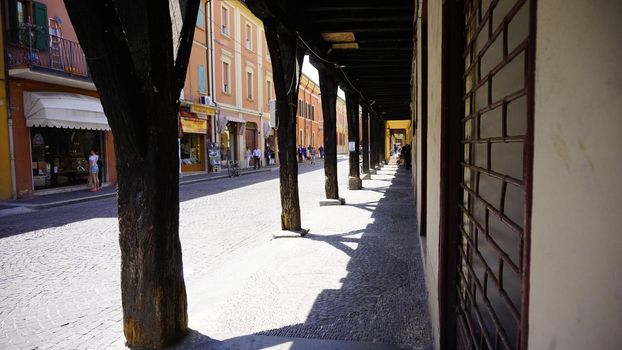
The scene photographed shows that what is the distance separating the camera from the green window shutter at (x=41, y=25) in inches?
508

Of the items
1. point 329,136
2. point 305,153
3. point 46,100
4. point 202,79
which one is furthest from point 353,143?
point 305,153

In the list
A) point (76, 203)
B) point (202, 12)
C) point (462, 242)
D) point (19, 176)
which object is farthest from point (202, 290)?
point (202, 12)

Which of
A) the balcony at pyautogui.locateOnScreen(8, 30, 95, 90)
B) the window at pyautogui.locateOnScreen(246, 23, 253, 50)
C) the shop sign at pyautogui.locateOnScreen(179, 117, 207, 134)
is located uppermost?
the window at pyautogui.locateOnScreen(246, 23, 253, 50)

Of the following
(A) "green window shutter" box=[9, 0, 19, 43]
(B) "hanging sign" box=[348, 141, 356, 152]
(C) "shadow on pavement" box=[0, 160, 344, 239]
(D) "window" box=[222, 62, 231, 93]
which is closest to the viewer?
(C) "shadow on pavement" box=[0, 160, 344, 239]

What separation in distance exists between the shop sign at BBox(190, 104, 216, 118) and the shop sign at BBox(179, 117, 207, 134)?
397 millimetres

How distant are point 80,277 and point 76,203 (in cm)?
810

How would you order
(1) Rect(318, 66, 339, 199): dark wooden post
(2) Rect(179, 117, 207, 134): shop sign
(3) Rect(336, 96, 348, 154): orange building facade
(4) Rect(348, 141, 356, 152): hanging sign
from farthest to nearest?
(3) Rect(336, 96, 348, 154): orange building facade < (2) Rect(179, 117, 207, 134): shop sign < (4) Rect(348, 141, 356, 152): hanging sign < (1) Rect(318, 66, 339, 199): dark wooden post

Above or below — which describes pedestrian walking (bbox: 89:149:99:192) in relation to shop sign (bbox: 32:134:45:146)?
below

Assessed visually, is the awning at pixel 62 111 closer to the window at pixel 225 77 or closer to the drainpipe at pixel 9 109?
the drainpipe at pixel 9 109

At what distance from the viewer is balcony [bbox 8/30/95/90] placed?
40.8ft

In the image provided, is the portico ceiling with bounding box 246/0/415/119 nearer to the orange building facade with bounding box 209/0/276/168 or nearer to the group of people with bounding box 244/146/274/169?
the orange building facade with bounding box 209/0/276/168

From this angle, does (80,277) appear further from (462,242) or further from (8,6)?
(8,6)

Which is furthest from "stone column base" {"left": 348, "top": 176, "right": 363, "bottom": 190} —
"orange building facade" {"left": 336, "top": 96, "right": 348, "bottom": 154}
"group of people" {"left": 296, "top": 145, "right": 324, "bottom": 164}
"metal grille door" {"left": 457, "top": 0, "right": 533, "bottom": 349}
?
"orange building facade" {"left": 336, "top": 96, "right": 348, "bottom": 154}

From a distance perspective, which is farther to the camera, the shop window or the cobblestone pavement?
the shop window
